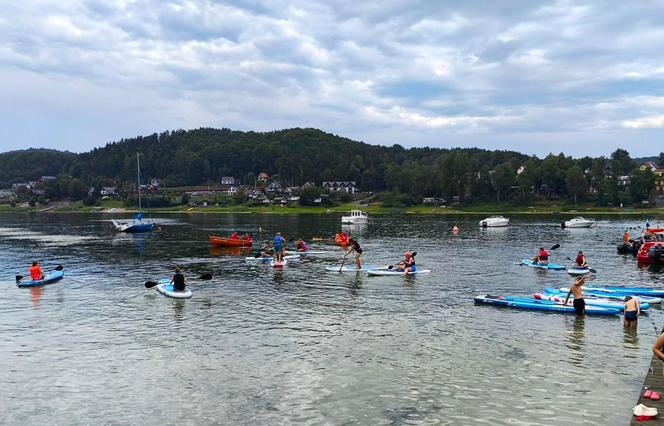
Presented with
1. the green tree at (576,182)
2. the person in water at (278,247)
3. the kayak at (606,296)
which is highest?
the green tree at (576,182)

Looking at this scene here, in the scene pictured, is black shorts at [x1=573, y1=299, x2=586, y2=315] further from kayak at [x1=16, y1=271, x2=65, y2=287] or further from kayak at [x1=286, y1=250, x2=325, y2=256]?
kayak at [x1=16, y1=271, x2=65, y2=287]

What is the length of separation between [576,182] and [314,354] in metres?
185

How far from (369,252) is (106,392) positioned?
4699 cm

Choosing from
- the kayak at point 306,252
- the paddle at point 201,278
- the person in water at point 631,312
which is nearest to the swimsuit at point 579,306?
the person in water at point 631,312

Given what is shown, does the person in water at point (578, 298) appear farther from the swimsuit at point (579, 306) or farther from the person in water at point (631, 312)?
the person in water at point (631, 312)

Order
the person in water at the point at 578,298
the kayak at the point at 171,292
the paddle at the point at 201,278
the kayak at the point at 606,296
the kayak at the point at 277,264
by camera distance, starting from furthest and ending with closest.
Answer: the kayak at the point at 277,264, the paddle at the point at 201,278, the kayak at the point at 171,292, the kayak at the point at 606,296, the person in water at the point at 578,298

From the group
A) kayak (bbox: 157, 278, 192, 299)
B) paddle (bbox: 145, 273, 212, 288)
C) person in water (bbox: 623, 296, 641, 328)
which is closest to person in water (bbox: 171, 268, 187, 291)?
kayak (bbox: 157, 278, 192, 299)

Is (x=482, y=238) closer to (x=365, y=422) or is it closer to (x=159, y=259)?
(x=159, y=259)

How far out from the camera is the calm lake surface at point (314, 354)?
17797 mm

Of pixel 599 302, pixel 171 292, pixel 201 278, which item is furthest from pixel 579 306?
pixel 201 278

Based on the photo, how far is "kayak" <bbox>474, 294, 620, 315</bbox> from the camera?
2984 cm

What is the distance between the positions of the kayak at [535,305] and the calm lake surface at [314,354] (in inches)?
35.4

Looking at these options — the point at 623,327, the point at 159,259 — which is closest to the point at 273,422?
the point at 623,327

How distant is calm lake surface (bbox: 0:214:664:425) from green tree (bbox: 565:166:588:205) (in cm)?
15328
